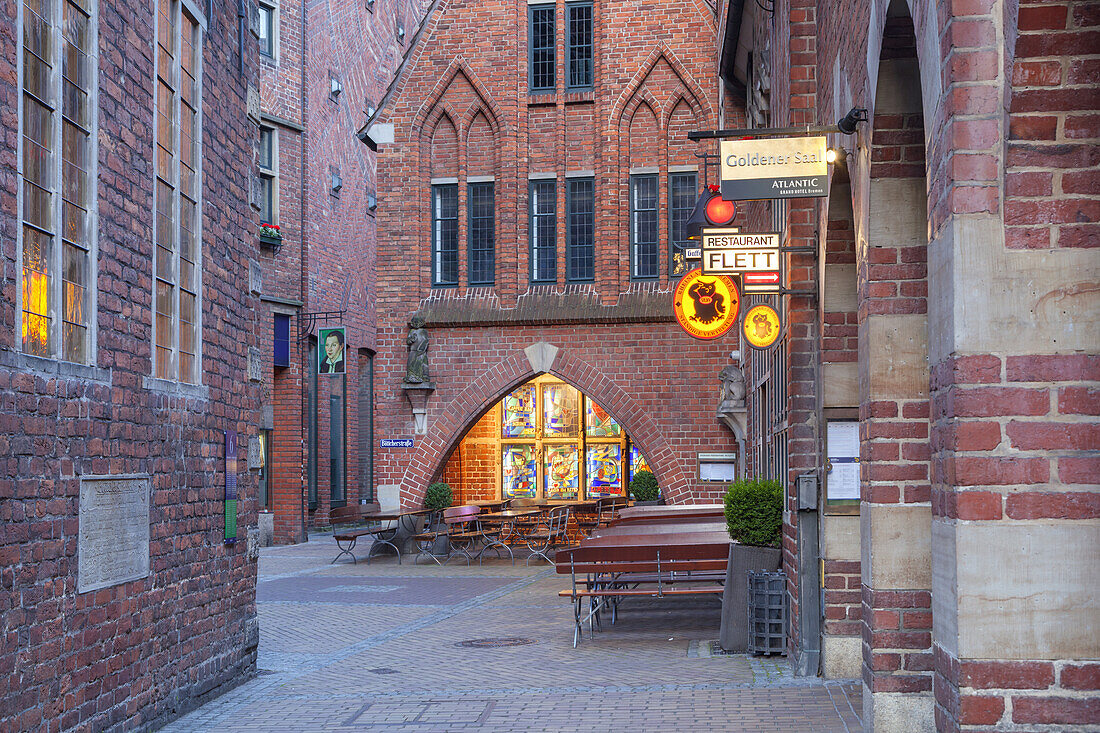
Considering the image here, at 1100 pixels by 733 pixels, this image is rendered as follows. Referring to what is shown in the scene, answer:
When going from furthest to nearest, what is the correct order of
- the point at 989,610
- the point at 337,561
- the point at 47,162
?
the point at 337,561, the point at 47,162, the point at 989,610

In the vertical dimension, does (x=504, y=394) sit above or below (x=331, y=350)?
below

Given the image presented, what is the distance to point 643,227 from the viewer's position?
23047mm

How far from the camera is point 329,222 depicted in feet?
95.8

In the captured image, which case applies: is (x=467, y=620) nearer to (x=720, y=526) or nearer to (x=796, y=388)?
(x=720, y=526)

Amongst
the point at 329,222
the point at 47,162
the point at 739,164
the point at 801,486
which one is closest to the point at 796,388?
the point at 801,486

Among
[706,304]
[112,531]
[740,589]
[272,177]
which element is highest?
[272,177]

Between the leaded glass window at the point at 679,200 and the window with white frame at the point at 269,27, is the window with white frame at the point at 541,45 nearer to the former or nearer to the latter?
the leaded glass window at the point at 679,200

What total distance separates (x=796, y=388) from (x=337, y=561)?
14.1 meters

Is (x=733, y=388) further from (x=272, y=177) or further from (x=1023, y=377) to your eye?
(x=1023, y=377)

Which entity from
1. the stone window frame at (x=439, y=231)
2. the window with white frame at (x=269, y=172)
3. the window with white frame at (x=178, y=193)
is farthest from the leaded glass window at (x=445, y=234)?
the window with white frame at (x=178, y=193)

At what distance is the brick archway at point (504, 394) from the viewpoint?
22.3 meters

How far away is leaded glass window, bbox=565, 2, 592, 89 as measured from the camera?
2350cm

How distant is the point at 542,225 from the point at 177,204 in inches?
587

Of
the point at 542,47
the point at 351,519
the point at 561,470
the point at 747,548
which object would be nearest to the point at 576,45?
the point at 542,47
